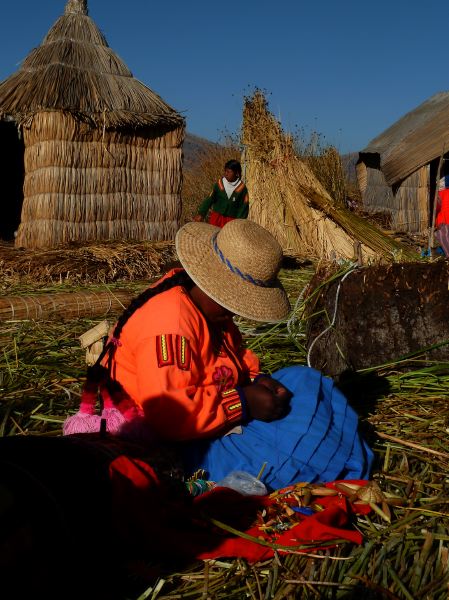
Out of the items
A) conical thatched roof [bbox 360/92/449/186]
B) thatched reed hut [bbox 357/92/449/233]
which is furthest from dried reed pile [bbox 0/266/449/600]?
thatched reed hut [bbox 357/92/449/233]

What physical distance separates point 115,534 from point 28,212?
778 cm

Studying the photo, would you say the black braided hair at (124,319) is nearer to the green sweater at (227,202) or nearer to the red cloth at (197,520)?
the red cloth at (197,520)

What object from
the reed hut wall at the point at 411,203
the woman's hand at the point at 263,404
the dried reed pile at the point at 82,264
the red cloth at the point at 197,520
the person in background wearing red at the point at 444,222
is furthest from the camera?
the reed hut wall at the point at 411,203

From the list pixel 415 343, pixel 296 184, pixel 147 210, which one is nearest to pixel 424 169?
pixel 296 184

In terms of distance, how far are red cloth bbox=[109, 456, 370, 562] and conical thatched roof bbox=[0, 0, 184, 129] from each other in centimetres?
724

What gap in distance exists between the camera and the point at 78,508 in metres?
1.77

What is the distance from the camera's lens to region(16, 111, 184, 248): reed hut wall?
347 inches

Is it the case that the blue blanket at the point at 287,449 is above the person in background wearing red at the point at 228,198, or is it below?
below

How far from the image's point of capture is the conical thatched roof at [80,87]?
8734 millimetres

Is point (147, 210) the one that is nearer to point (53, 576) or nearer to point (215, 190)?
point (215, 190)

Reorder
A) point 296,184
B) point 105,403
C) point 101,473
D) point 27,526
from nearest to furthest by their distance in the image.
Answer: point 27,526
point 101,473
point 105,403
point 296,184

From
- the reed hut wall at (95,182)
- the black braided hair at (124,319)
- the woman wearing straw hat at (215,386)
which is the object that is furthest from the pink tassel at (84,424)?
the reed hut wall at (95,182)

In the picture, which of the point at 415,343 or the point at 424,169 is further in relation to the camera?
the point at 424,169

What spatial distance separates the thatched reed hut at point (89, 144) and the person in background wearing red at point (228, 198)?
1.33 m
